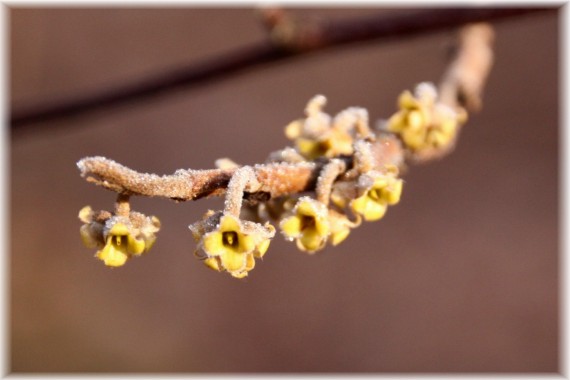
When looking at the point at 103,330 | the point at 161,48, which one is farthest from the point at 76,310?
the point at 161,48

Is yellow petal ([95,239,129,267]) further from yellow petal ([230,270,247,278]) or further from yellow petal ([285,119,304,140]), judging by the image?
yellow petal ([285,119,304,140])

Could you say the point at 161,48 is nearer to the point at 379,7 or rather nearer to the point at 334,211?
the point at 379,7

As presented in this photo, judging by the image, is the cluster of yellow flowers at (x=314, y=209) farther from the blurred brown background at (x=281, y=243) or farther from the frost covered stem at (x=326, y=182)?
the blurred brown background at (x=281, y=243)

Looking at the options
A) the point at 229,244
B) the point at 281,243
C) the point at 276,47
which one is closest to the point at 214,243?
the point at 229,244

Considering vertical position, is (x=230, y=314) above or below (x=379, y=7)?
below

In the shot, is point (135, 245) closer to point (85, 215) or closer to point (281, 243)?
point (85, 215)

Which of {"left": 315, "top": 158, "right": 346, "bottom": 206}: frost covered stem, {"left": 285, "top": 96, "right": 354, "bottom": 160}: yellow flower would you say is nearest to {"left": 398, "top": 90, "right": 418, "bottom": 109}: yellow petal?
{"left": 285, "top": 96, "right": 354, "bottom": 160}: yellow flower
